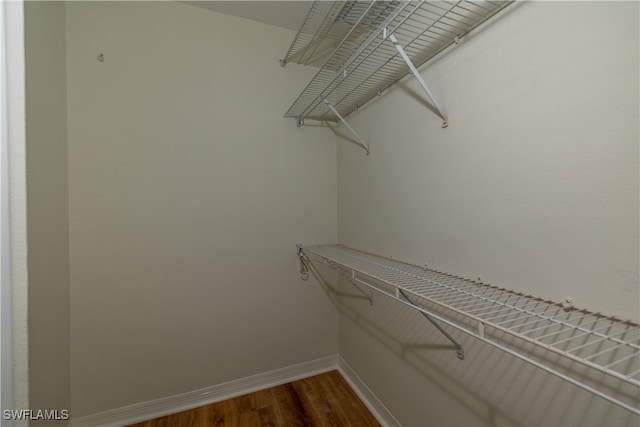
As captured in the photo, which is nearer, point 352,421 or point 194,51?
point 352,421

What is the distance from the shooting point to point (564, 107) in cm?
65

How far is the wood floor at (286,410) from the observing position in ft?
4.56

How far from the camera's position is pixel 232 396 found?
62.2 inches

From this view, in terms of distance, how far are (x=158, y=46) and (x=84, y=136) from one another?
0.67 meters

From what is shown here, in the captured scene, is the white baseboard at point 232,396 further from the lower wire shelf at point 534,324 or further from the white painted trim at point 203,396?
the lower wire shelf at point 534,324

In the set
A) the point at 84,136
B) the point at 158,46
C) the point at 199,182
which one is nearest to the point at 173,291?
the point at 199,182

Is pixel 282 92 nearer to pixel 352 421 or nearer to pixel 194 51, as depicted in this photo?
pixel 194 51

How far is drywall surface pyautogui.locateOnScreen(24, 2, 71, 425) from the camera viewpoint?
938 mm

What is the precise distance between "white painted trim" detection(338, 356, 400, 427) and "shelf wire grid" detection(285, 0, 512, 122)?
178cm

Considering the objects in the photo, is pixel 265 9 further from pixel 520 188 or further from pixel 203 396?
pixel 203 396

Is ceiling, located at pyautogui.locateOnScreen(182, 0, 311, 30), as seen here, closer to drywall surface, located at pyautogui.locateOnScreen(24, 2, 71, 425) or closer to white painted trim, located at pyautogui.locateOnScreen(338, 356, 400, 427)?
drywall surface, located at pyautogui.locateOnScreen(24, 2, 71, 425)

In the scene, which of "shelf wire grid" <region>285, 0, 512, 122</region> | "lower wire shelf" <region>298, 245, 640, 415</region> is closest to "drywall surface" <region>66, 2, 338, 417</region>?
"shelf wire grid" <region>285, 0, 512, 122</region>

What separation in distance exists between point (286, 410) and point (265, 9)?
249 centimetres

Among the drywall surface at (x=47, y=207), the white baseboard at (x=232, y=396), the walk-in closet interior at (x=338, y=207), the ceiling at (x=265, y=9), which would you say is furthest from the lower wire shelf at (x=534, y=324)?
the ceiling at (x=265, y=9)
